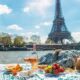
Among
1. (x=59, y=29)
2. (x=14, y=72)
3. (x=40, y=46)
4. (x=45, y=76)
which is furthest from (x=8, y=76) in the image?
(x=40, y=46)

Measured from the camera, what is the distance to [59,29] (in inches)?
3693

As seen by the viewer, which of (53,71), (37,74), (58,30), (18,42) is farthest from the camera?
(18,42)

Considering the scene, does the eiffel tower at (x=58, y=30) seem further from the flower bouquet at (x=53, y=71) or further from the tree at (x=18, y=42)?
the flower bouquet at (x=53, y=71)

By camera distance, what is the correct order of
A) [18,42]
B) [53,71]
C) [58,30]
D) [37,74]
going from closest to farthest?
[37,74], [53,71], [58,30], [18,42]

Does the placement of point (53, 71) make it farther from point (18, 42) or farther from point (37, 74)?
point (18, 42)

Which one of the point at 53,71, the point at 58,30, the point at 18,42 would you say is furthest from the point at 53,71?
the point at 18,42

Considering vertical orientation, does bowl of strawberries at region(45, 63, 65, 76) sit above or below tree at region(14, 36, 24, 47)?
below

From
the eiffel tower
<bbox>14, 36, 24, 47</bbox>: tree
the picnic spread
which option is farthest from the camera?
→ <bbox>14, 36, 24, 47</bbox>: tree

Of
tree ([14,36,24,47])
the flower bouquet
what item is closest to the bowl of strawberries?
the flower bouquet

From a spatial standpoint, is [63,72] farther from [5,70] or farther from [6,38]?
[6,38]

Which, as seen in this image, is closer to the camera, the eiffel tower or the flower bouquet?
the flower bouquet

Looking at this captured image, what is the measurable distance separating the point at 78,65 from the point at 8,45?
93.9 m

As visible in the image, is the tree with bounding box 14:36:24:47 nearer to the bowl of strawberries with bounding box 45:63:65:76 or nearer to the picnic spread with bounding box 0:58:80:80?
the picnic spread with bounding box 0:58:80:80

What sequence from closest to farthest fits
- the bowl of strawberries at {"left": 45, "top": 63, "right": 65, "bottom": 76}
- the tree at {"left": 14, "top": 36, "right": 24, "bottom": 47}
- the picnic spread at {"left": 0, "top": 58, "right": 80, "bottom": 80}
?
the picnic spread at {"left": 0, "top": 58, "right": 80, "bottom": 80}, the bowl of strawberries at {"left": 45, "top": 63, "right": 65, "bottom": 76}, the tree at {"left": 14, "top": 36, "right": 24, "bottom": 47}
